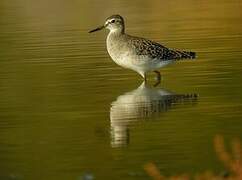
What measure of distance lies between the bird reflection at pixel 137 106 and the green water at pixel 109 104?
14 mm

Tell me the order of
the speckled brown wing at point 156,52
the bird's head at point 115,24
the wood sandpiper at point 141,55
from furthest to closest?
the bird's head at point 115,24 → the speckled brown wing at point 156,52 → the wood sandpiper at point 141,55

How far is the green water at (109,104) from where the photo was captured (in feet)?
33.6

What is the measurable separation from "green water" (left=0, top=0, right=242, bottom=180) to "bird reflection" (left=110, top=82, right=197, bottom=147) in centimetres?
1

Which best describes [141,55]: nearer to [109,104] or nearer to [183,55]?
[183,55]

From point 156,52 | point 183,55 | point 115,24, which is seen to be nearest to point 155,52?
point 156,52

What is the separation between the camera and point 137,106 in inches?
525

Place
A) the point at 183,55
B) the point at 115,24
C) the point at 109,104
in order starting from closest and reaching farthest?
→ the point at 109,104
the point at 183,55
the point at 115,24

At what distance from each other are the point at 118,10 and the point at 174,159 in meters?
18.5

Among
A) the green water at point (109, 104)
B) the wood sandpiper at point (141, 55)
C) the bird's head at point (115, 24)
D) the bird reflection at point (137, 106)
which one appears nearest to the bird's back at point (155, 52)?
the wood sandpiper at point (141, 55)

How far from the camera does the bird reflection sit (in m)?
11.9

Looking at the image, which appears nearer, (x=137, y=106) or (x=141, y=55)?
(x=137, y=106)

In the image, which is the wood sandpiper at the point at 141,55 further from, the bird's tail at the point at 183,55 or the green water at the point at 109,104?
the green water at the point at 109,104

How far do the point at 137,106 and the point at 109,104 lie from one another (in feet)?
1.65

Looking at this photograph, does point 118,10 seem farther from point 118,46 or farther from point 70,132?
point 70,132
